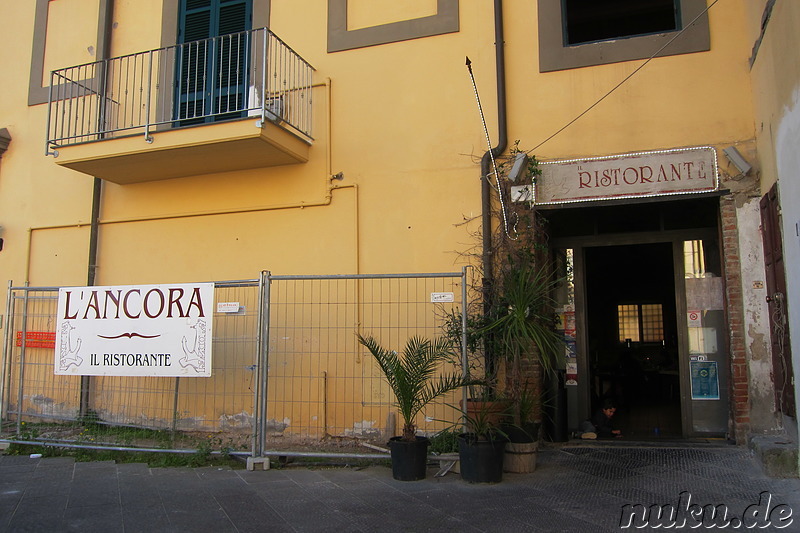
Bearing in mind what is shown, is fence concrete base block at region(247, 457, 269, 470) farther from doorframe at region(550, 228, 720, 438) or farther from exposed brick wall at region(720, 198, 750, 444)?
exposed brick wall at region(720, 198, 750, 444)

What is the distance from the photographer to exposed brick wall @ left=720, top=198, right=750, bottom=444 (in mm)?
6766

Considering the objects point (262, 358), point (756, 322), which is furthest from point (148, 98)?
point (756, 322)

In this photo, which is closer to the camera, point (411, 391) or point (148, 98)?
point (411, 391)

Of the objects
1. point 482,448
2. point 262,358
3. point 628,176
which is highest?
point 628,176

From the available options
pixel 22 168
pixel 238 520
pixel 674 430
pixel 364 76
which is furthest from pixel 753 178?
pixel 22 168

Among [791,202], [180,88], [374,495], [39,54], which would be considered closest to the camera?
[791,202]

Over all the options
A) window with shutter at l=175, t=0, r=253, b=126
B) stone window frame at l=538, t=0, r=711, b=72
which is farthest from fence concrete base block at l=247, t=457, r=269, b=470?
stone window frame at l=538, t=0, r=711, b=72

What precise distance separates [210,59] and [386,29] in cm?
285

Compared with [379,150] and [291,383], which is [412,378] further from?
[379,150]

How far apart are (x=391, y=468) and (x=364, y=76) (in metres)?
5.09

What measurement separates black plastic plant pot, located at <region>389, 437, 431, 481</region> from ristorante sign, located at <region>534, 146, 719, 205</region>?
326 centimetres

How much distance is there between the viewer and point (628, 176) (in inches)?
286

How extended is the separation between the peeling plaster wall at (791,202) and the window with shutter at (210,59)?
6.67 meters

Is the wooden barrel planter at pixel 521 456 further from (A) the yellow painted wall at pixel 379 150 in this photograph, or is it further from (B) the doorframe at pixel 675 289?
(A) the yellow painted wall at pixel 379 150
